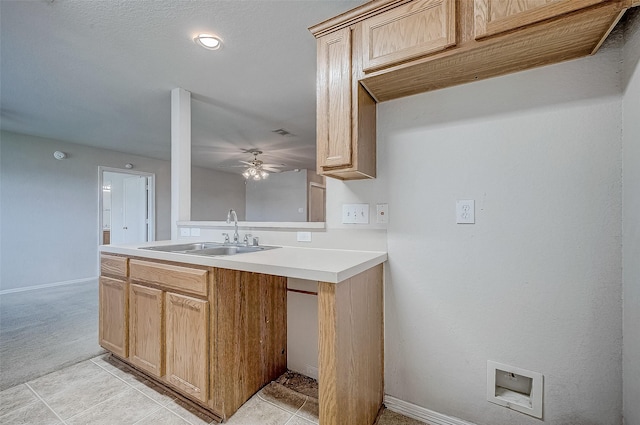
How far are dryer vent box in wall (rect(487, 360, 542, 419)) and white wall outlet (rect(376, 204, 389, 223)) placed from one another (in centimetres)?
85

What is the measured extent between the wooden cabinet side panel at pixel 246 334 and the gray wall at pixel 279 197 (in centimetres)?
535

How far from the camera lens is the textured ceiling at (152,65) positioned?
5.33ft

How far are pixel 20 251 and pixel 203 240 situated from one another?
12.1 feet

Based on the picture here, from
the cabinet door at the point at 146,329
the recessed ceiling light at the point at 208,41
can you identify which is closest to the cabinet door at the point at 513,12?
the recessed ceiling light at the point at 208,41

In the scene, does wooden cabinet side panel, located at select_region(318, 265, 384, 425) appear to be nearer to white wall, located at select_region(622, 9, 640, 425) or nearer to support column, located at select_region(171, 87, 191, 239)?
white wall, located at select_region(622, 9, 640, 425)

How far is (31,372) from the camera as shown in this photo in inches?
73.7

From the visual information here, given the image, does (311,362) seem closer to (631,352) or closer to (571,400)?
(571,400)

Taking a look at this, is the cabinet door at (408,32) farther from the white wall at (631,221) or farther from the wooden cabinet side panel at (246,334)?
the wooden cabinet side panel at (246,334)

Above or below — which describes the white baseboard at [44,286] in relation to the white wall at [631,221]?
below

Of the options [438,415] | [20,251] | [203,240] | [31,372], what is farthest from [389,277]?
[20,251]

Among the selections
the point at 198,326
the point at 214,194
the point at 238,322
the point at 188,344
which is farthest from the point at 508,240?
the point at 214,194

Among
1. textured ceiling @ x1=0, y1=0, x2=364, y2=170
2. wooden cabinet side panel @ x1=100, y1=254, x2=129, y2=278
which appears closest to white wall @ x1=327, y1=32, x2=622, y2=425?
textured ceiling @ x1=0, y1=0, x2=364, y2=170

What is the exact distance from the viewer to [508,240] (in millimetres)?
1282

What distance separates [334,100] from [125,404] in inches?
81.4
